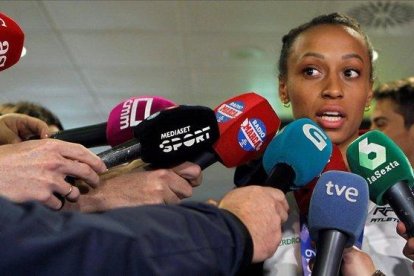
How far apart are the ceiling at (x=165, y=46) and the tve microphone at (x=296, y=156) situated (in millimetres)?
1517

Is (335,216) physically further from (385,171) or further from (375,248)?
(375,248)

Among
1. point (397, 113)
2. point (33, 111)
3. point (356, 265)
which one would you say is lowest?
point (397, 113)

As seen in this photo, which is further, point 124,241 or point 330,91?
point 330,91

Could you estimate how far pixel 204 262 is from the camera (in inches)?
19.2

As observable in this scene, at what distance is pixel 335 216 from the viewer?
61cm

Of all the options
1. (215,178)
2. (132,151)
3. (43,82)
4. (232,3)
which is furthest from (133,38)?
(215,178)

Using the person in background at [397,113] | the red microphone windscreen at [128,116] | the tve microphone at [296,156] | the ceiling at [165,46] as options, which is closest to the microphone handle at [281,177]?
the tve microphone at [296,156]

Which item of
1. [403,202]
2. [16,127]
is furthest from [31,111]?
[403,202]

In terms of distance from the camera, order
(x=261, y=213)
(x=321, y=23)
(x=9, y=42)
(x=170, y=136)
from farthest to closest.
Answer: (x=321, y=23)
(x=9, y=42)
(x=170, y=136)
(x=261, y=213)

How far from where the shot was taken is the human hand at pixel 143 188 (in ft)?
2.50

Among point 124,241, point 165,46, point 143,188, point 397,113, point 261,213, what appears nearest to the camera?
point 124,241

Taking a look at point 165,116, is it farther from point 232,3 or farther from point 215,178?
point 215,178

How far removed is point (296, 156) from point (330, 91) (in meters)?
0.30

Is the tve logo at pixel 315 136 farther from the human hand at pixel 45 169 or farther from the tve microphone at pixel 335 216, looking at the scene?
the human hand at pixel 45 169
